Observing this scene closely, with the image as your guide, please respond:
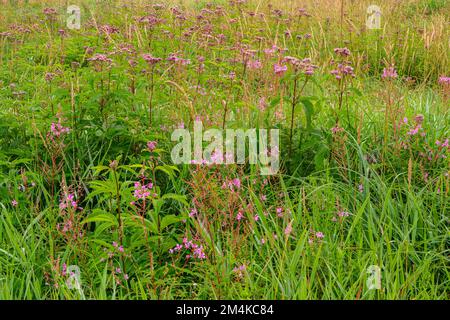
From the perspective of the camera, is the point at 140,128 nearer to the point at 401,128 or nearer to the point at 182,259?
A: the point at 182,259

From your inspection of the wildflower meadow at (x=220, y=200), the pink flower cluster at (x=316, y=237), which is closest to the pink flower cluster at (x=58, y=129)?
the wildflower meadow at (x=220, y=200)

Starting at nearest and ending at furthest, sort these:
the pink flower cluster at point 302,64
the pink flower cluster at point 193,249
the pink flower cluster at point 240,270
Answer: the pink flower cluster at point 240,270
the pink flower cluster at point 193,249
the pink flower cluster at point 302,64

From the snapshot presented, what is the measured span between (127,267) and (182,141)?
1.00m

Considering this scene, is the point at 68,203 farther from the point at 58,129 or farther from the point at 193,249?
the point at 58,129

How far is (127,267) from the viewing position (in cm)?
245

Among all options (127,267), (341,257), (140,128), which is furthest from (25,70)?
(341,257)

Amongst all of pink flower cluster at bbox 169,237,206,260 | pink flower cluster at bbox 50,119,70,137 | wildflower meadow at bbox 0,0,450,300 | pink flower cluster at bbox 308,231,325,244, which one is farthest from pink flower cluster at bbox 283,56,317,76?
pink flower cluster at bbox 50,119,70,137

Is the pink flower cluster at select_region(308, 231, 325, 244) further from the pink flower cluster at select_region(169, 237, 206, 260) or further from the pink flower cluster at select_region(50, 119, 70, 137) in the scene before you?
the pink flower cluster at select_region(50, 119, 70, 137)

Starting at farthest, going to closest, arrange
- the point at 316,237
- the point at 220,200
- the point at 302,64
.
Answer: the point at 302,64 → the point at 316,237 → the point at 220,200

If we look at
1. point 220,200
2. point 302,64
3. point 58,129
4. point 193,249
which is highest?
point 302,64

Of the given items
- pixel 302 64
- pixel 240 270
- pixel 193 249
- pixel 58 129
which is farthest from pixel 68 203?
pixel 302 64

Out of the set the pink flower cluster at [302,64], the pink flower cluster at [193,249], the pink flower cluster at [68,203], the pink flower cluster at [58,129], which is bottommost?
the pink flower cluster at [193,249]

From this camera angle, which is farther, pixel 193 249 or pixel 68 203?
pixel 193 249

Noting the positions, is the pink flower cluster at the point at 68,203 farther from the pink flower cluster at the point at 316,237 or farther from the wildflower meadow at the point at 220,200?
the pink flower cluster at the point at 316,237
